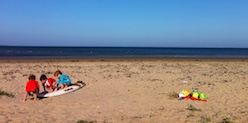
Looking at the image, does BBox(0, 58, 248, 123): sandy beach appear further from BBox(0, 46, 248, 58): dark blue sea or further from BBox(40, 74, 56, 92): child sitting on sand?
BBox(0, 46, 248, 58): dark blue sea

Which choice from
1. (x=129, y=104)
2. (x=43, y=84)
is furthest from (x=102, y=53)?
(x=129, y=104)

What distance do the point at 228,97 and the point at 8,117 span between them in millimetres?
7300

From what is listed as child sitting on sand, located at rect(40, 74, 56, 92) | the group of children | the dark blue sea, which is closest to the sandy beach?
the group of children

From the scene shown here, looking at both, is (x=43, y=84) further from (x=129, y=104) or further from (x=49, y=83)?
(x=129, y=104)

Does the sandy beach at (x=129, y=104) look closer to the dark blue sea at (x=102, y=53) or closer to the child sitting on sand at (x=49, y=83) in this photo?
the child sitting on sand at (x=49, y=83)

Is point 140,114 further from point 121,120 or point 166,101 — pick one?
point 166,101

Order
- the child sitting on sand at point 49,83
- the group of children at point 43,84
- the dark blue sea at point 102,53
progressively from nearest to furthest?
the group of children at point 43,84, the child sitting on sand at point 49,83, the dark blue sea at point 102,53

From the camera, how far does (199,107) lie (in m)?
8.81

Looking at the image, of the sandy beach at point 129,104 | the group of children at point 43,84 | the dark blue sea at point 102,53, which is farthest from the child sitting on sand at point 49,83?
the dark blue sea at point 102,53

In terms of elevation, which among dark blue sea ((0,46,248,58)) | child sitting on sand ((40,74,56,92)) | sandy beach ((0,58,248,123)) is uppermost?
child sitting on sand ((40,74,56,92))

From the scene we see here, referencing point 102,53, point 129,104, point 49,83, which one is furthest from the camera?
point 102,53

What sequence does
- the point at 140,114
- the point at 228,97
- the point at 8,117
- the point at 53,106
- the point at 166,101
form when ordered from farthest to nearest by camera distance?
the point at 228,97 < the point at 166,101 < the point at 53,106 < the point at 140,114 < the point at 8,117

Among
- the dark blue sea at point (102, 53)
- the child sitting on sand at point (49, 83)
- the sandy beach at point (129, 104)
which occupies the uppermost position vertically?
the child sitting on sand at point (49, 83)

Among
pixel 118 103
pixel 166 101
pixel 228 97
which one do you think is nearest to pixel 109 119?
pixel 118 103
